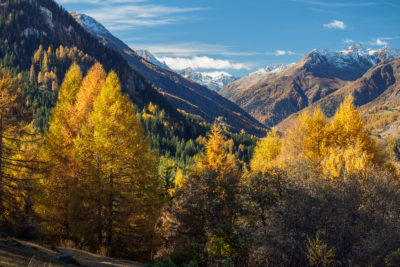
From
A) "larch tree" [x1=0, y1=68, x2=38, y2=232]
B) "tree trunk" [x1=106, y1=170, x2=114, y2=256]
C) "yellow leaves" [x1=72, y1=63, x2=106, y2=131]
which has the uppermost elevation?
"yellow leaves" [x1=72, y1=63, x2=106, y2=131]

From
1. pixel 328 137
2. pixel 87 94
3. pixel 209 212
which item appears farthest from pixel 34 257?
pixel 328 137

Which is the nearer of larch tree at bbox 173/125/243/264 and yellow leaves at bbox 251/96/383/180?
larch tree at bbox 173/125/243/264

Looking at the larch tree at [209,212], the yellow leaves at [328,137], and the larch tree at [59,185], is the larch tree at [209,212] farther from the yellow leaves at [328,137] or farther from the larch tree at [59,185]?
the yellow leaves at [328,137]

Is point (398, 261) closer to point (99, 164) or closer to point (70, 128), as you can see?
point (99, 164)

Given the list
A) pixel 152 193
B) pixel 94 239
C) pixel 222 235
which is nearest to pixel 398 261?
pixel 222 235

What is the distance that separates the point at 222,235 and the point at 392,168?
33043 mm

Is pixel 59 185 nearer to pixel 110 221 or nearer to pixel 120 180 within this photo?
pixel 120 180

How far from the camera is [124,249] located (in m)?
24.2

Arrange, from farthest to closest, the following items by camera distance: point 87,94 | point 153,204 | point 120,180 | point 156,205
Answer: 1. point 87,94
2. point 156,205
3. point 153,204
4. point 120,180

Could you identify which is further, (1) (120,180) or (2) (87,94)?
(2) (87,94)

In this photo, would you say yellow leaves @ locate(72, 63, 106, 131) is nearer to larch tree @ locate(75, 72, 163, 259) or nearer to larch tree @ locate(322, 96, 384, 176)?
larch tree @ locate(75, 72, 163, 259)

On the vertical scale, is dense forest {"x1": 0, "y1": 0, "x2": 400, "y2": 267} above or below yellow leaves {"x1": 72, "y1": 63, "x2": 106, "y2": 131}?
below

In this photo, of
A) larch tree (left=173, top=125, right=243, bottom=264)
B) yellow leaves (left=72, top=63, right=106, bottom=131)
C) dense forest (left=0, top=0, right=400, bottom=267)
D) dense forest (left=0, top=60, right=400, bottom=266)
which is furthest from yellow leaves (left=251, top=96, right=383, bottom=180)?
yellow leaves (left=72, top=63, right=106, bottom=131)

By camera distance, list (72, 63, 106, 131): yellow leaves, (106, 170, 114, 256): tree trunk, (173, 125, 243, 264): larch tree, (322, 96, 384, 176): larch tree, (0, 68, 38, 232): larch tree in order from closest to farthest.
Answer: (0, 68, 38, 232): larch tree < (106, 170, 114, 256): tree trunk < (173, 125, 243, 264): larch tree < (72, 63, 106, 131): yellow leaves < (322, 96, 384, 176): larch tree
